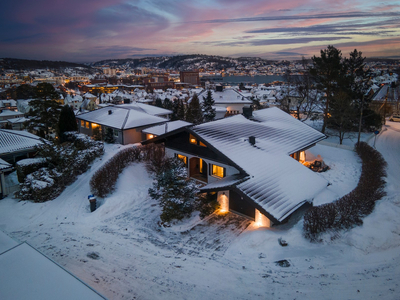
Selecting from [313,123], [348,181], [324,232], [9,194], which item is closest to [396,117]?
[313,123]

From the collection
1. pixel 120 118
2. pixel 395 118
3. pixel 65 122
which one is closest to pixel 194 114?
pixel 120 118

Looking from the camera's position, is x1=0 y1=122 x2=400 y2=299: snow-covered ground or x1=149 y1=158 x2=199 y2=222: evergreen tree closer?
x1=0 y1=122 x2=400 y2=299: snow-covered ground

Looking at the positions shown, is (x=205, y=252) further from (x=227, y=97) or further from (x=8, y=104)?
(x=8, y=104)

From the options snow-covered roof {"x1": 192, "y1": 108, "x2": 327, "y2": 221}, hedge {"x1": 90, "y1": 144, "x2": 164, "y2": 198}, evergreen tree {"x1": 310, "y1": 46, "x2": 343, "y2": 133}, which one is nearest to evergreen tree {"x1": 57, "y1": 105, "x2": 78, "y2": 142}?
hedge {"x1": 90, "y1": 144, "x2": 164, "y2": 198}

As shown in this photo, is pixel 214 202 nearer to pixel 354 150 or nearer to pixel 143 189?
pixel 143 189

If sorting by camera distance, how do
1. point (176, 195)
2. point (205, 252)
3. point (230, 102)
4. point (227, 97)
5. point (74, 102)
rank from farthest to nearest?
point (74, 102)
point (227, 97)
point (230, 102)
point (176, 195)
point (205, 252)

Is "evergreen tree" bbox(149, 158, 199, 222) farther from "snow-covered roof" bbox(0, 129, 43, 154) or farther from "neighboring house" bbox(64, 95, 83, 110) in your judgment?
"neighboring house" bbox(64, 95, 83, 110)

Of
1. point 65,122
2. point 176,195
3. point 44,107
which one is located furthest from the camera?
point 44,107
